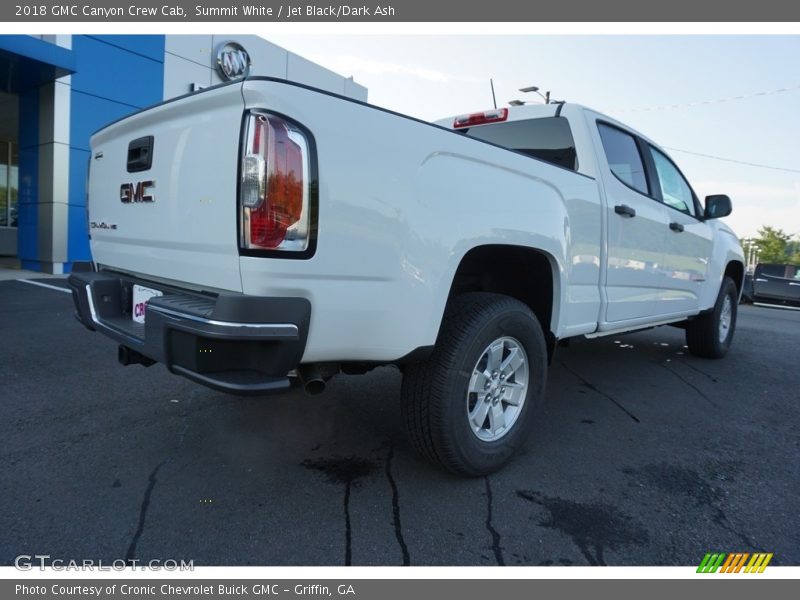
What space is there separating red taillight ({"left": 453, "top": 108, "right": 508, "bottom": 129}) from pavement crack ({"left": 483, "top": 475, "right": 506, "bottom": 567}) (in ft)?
8.24

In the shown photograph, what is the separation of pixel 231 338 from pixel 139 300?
3.17 ft

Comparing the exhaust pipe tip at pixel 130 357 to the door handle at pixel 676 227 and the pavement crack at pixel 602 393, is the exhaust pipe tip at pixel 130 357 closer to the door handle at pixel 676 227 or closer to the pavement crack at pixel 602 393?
the pavement crack at pixel 602 393

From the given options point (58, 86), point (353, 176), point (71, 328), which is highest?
point (58, 86)

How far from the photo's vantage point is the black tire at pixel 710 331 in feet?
18.0

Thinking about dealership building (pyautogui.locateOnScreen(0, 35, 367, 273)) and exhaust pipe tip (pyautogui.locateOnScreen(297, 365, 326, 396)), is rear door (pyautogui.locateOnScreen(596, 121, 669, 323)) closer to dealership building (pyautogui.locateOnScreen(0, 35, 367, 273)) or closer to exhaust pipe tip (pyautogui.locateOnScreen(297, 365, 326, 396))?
exhaust pipe tip (pyautogui.locateOnScreen(297, 365, 326, 396))

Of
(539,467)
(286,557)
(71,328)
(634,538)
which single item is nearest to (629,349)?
(539,467)

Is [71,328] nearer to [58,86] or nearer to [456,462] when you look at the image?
[456,462]

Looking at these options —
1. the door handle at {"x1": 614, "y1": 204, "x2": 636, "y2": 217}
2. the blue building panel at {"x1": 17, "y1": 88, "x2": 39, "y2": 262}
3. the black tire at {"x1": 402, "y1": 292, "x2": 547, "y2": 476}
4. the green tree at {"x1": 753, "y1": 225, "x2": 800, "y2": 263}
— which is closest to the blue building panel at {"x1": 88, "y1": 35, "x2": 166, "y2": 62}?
the blue building panel at {"x1": 17, "y1": 88, "x2": 39, "y2": 262}

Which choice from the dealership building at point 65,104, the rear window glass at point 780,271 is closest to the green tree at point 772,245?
the rear window glass at point 780,271

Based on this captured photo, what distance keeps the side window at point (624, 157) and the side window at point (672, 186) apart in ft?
1.18

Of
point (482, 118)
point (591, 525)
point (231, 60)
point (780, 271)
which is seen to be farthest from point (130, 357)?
point (780, 271)

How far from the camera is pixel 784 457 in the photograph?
10.2ft

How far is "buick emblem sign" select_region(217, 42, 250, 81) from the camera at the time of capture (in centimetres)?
1373

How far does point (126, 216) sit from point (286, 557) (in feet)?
5.58
